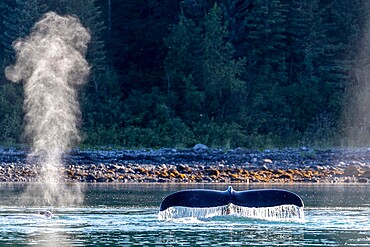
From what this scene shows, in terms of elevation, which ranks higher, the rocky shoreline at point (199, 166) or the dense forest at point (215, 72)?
the dense forest at point (215, 72)

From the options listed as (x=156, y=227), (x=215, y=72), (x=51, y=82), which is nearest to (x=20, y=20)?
(x=215, y=72)

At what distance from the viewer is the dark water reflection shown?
26375mm

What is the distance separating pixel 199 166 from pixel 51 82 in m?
10.7

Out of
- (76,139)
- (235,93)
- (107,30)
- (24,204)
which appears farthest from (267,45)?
(24,204)

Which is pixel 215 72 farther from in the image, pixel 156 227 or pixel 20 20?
pixel 156 227

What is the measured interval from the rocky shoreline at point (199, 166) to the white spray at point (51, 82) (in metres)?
1.00

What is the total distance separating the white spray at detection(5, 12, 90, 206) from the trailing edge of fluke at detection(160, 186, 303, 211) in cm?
1678

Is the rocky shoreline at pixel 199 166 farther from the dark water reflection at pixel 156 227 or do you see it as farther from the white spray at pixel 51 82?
the dark water reflection at pixel 156 227

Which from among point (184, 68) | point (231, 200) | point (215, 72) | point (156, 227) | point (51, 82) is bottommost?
point (156, 227)

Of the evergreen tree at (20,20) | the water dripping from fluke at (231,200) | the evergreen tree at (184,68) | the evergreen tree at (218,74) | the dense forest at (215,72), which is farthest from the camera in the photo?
the evergreen tree at (184,68)

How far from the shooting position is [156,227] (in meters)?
29.6

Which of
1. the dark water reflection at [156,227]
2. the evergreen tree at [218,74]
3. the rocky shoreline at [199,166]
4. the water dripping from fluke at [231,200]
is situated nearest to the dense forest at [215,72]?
the evergreen tree at [218,74]

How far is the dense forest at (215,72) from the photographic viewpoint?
72.5 meters

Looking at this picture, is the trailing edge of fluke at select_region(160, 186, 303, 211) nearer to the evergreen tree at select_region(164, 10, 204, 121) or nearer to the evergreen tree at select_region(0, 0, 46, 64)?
the evergreen tree at select_region(0, 0, 46, 64)
